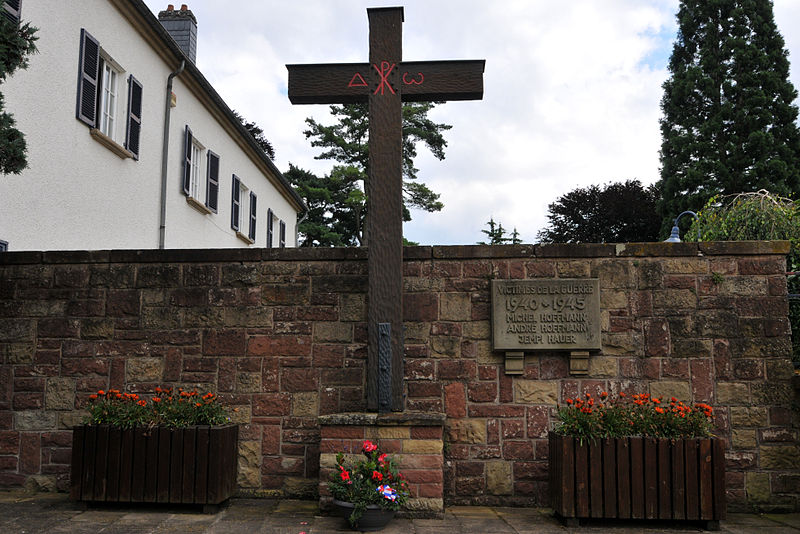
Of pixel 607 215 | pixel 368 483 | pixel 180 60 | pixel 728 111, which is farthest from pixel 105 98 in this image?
pixel 607 215

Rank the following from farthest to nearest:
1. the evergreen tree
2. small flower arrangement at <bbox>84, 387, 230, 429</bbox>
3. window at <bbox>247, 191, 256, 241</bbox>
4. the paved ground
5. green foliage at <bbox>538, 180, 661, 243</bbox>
A: 1. green foliage at <bbox>538, 180, 661, 243</bbox>
2. the evergreen tree
3. window at <bbox>247, 191, 256, 241</bbox>
4. small flower arrangement at <bbox>84, 387, 230, 429</bbox>
5. the paved ground

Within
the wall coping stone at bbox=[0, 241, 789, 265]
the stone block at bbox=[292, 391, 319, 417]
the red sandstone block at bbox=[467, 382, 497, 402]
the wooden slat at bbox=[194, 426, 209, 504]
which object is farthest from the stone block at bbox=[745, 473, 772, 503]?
the wooden slat at bbox=[194, 426, 209, 504]

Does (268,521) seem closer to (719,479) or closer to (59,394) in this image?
(59,394)

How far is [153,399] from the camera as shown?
5320 millimetres

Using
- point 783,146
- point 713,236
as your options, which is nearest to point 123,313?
point 713,236

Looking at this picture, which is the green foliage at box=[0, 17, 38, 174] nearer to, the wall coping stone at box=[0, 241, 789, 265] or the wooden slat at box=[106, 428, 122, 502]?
the wall coping stone at box=[0, 241, 789, 265]

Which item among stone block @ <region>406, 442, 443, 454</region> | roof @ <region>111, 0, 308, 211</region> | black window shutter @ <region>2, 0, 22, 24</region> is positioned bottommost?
stone block @ <region>406, 442, 443, 454</region>

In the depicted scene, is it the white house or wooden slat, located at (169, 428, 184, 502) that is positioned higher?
the white house

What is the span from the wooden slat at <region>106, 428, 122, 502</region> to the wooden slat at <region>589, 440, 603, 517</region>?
335cm

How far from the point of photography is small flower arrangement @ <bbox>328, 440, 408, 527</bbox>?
4625mm

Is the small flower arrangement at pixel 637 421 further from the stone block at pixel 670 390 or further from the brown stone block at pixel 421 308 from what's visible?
the brown stone block at pixel 421 308

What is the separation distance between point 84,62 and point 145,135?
6.88 feet

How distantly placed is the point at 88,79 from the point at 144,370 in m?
4.75

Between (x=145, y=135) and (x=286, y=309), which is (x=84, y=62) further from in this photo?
(x=286, y=309)
